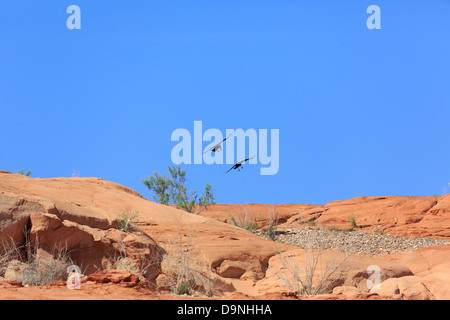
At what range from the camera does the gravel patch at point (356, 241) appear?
54.5ft

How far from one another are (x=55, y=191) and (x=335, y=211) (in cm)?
1509

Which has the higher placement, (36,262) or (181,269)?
(36,262)

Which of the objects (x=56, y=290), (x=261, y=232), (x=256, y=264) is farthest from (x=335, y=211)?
(x=56, y=290)

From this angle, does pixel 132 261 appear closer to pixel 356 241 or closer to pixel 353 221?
pixel 356 241

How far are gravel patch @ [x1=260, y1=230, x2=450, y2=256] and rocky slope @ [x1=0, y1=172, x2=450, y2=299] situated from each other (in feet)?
7.20

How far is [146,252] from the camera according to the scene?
9.88m

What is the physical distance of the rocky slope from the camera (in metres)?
7.32

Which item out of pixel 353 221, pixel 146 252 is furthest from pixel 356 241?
pixel 146 252

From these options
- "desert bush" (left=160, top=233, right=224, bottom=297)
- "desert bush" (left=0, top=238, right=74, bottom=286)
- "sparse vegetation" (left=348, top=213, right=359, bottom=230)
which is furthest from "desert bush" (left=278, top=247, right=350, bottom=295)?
"sparse vegetation" (left=348, top=213, right=359, bottom=230)

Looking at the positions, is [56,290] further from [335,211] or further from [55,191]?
[335,211]

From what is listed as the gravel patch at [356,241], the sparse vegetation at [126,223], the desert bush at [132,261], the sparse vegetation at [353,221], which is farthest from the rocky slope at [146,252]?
the sparse vegetation at [353,221]

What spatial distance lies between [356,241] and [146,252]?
960 centimetres

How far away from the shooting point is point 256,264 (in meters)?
11.1

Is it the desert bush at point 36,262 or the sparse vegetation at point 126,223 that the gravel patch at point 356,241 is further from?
the desert bush at point 36,262
